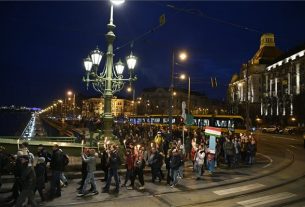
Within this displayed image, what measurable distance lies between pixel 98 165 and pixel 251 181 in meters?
7.28

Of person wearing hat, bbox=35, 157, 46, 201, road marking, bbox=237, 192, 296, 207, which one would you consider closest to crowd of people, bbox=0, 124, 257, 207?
person wearing hat, bbox=35, 157, 46, 201

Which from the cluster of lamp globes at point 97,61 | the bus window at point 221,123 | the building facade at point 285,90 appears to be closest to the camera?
the cluster of lamp globes at point 97,61

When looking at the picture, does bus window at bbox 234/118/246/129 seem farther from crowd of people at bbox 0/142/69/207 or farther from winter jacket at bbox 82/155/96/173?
winter jacket at bbox 82/155/96/173

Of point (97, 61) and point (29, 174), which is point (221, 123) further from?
point (29, 174)

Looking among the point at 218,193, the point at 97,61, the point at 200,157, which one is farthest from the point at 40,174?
the point at 200,157

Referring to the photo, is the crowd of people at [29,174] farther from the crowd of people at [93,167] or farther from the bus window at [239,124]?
the bus window at [239,124]

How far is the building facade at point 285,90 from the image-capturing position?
80500 millimetres

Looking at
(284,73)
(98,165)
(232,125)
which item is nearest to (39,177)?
(98,165)

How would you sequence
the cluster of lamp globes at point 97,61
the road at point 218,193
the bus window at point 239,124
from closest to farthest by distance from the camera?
the road at point 218,193 → the cluster of lamp globes at point 97,61 → the bus window at point 239,124

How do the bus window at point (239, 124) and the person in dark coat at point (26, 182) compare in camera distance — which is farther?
the bus window at point (239, 124)

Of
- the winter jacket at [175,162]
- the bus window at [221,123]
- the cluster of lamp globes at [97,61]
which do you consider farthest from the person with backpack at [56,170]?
the bus window at [221,123]

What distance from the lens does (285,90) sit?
92250 millimetres

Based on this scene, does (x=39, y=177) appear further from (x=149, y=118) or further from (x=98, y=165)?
(x=149, y=118)

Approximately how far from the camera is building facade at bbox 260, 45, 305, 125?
80500 mm
